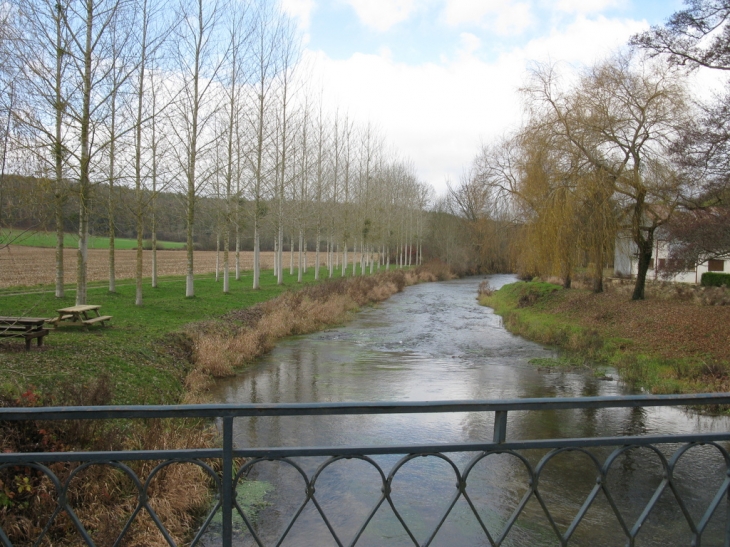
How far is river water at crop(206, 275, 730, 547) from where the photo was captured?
629 centimetres

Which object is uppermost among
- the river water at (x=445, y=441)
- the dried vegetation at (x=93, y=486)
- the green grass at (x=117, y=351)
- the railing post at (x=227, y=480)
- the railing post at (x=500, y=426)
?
the railing post at (x=500, y=426)

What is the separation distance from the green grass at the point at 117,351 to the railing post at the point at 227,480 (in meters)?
5.65

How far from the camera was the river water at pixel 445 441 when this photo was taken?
6289mm

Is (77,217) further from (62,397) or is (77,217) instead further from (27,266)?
(27,266)

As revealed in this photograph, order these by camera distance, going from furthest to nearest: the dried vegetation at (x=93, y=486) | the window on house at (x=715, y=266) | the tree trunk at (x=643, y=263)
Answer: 1. the window on house at (x=715, y=266)
2. the tree trunk at (x=643, y=263)
3. the dried vegetation at (x=93, y=486)

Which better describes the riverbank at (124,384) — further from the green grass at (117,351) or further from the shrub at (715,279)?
the shrub at (715,279)

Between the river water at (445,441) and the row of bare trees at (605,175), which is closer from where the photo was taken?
the river water at (445,441)

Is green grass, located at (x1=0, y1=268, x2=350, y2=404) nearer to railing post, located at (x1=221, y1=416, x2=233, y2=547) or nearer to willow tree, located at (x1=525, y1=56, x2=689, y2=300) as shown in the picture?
railing post, located at (x1=221, y1=416, x2=233, y2=547)

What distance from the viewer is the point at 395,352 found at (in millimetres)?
16984

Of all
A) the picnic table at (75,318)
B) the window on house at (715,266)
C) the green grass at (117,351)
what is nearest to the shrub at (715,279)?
the window on house at (715,266)

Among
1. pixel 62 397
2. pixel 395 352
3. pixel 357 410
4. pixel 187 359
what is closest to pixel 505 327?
pixel 395 352

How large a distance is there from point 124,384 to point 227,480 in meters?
7.68

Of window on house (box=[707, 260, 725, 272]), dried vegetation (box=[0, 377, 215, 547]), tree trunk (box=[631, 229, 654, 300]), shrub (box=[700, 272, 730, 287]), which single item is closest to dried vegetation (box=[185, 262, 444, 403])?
dried vegetation (box=[0, 377, 215, 547])

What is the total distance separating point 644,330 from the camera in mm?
16953
